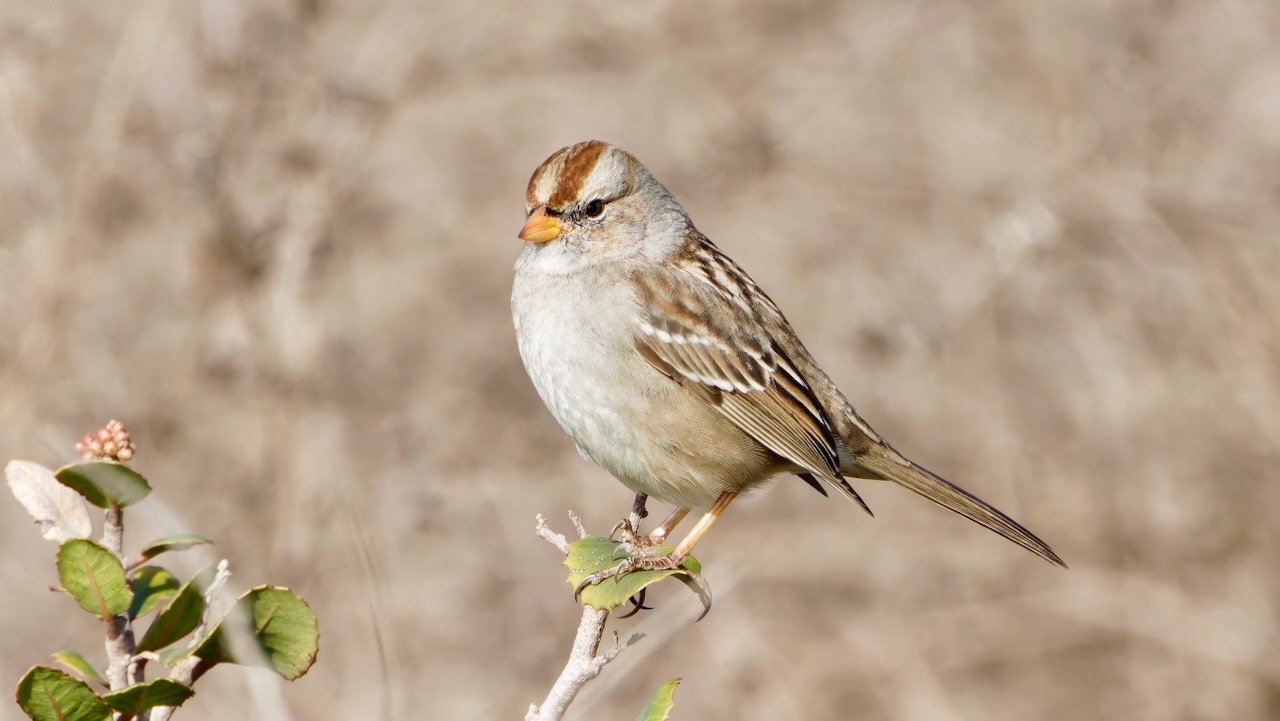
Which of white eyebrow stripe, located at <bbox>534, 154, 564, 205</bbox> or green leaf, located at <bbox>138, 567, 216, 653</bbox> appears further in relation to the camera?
white eyebrow stripe, located at <bbox>534, 154, 564, 205</bbox>

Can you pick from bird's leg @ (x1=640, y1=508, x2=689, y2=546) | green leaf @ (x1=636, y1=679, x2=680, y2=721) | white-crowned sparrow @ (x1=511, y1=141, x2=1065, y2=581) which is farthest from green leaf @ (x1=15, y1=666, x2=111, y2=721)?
white-crowned sparrow @ (x1=511, y1=141, x2=1065, y2=581)

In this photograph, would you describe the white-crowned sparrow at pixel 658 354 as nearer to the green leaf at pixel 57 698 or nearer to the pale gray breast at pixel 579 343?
the pale gray breast at pixel 579 343

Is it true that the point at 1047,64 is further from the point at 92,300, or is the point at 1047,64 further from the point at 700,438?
the point at 92,300

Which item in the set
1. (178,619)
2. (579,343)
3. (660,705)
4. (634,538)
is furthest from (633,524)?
(178,619)

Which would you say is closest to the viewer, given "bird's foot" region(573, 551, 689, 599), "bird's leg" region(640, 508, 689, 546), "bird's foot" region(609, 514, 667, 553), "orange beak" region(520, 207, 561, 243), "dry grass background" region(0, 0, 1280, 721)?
"bird's foot" region(573, 551, 689, 599)

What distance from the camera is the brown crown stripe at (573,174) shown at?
3523 mm

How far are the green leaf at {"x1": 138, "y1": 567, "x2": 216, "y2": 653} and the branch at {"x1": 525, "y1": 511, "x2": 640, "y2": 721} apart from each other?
451 mm

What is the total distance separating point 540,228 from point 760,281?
12.2ft

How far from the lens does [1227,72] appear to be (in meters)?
6.59

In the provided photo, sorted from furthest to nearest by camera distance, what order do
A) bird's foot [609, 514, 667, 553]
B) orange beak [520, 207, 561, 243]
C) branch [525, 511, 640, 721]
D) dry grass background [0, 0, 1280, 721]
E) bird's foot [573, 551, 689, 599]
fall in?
dry grass background [0, 0, 1280, 721], orange beak [520, 207, 561, 243], bird's foot [609, 514, 667, 553], bird's foot [573, 551, 689, 599], branch [525, 511, 640, 721]

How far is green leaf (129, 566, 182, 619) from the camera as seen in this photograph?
165cm

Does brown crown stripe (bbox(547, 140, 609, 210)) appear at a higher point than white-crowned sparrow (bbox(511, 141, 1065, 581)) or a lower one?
higher

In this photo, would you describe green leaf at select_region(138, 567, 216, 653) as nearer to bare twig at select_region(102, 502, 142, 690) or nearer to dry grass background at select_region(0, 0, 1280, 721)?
bare twig at select_region(102, 502, 142, 690)

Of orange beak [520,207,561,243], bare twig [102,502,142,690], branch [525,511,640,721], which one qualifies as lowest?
branch [525,511,640,721]
